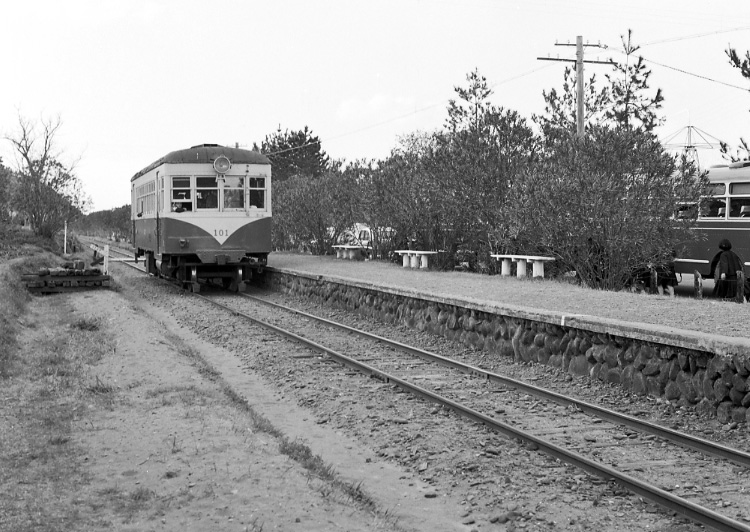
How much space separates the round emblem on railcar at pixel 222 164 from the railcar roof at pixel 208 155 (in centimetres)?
12

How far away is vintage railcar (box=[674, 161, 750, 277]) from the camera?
16.7 meters

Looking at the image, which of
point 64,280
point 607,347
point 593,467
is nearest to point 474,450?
point 593,467

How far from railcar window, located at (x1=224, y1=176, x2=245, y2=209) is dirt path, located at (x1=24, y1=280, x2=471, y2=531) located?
9.66 metres

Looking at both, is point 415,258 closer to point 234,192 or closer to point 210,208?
point 234,192

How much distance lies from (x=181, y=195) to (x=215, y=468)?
1360cm

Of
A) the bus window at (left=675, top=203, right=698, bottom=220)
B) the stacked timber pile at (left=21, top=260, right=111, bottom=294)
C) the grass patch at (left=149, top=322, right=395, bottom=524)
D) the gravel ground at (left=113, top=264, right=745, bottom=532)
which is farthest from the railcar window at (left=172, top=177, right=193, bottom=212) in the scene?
the grass patch at (left=149, top=322, right=395, bottom=524)

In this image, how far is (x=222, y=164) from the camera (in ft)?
60.6

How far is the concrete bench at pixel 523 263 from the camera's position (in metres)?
17.0

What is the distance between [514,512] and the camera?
5199 mm

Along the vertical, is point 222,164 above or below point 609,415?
above

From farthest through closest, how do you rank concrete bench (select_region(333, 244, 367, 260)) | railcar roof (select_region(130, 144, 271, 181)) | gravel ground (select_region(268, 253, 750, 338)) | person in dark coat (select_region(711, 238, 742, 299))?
concrete bench (select_region(333, 244, 367, 260)), railcar roof (select_region(130, 144, 271, 181)), person in dark coat (select_region(711, 238, 742, 299)), gravel ground (select_region(268, 253, 750, 338))

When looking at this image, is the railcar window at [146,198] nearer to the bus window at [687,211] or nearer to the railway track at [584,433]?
the railway track at [584,433]

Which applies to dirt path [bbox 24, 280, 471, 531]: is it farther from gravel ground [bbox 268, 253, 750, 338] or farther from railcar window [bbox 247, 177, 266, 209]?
railcar window [bbox 247, 177, 266, 209]

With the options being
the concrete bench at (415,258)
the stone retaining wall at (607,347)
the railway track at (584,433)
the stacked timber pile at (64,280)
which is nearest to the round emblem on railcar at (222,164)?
the stacked timber pile at (64,280)
